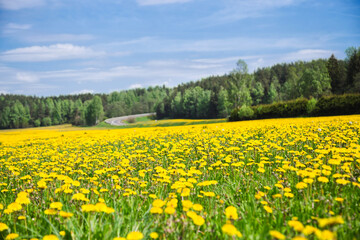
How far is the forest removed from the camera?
60.5 metres

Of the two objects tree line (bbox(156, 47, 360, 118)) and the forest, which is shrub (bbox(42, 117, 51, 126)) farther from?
tree line (bbox(156, 47, 360, 118))

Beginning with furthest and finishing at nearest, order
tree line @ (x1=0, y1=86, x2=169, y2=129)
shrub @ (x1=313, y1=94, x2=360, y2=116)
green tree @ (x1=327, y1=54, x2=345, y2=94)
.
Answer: tree line @ (x1=0, y1=86, x2=169, y2=129)
green tree @ (x1=327, y1=54, x2=345, y2=94)
shrub @ (x1=313, y1=94, x2=360, y2=116)

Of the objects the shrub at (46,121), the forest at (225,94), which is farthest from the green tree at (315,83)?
the shrub at (46,121)

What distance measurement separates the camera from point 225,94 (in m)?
84.1

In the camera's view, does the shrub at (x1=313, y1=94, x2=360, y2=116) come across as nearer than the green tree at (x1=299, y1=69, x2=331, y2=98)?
Yes

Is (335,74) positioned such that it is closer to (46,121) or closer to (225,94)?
(225,94)

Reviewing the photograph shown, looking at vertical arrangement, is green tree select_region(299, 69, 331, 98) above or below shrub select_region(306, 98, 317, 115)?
above

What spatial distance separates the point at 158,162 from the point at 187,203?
10.3ft

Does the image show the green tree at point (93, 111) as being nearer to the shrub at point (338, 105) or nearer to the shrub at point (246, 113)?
the shrub at point (246, 113)

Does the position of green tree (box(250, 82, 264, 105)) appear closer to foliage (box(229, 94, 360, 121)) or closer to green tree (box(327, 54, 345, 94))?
green tree (box(327, 54, 345, 94))

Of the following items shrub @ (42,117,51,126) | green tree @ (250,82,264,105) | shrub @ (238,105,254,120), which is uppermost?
green tree @ (250,82,264,105)

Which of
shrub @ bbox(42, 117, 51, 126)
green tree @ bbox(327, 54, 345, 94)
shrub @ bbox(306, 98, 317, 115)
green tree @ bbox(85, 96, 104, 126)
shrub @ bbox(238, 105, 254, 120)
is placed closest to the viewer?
shrub @ bbox(306, 98, 317, 115)

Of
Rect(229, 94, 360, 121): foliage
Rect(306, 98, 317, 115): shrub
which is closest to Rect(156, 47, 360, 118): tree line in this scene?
Rect(229, 94, 360, 121): foliage

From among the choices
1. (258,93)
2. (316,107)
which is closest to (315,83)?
(258,93)
